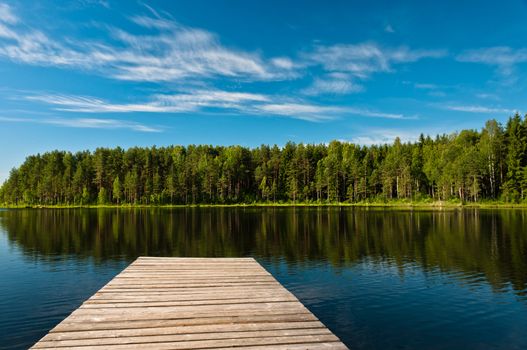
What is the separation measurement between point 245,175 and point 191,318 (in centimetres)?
14390

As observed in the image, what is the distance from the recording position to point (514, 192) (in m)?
95.0

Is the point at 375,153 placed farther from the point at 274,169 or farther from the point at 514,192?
the point at 514,192

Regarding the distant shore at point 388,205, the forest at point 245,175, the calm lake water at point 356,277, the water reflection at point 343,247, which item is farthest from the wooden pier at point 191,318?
the forest at point 245,175

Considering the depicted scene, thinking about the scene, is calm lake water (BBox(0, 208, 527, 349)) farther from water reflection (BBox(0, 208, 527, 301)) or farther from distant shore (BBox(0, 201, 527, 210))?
distant shore (BBox(0, 201, 527, 210))

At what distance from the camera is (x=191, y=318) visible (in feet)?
29.6

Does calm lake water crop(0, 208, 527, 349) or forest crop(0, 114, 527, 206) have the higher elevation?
forest crop(0, 114, 527, 206)

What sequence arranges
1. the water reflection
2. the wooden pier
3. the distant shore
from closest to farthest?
the wooden pier → the water reflection → the distant shore

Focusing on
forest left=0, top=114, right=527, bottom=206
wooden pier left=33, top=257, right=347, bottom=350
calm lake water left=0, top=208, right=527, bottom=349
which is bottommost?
calm lake water left=0, top=208, right=527, bottom=349

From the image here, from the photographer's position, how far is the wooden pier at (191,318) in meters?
7.46

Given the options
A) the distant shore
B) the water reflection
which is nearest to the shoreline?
the distant shore

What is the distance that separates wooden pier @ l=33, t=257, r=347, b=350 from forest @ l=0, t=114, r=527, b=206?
380ft

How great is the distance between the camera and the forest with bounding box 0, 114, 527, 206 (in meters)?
127

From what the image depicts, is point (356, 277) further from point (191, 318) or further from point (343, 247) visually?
point (191, 318)

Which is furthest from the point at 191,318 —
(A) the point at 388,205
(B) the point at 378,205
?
(B) the point at 378,205
